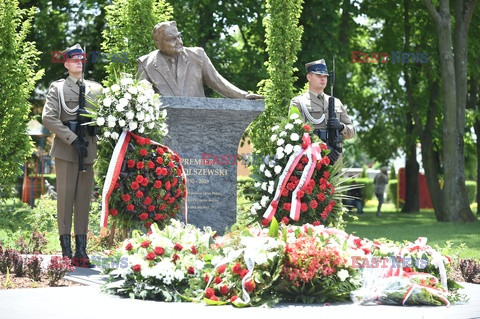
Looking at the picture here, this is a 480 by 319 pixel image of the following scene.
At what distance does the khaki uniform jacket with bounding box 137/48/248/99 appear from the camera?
11430mm

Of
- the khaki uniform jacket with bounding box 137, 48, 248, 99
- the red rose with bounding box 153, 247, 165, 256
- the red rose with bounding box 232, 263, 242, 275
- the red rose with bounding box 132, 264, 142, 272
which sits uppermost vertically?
the khaki uniform jacket with bounding box 137, 48, 248, 99

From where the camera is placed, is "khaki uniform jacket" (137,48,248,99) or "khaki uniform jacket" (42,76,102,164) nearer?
"khaki uniform jacket" (42,76,102,164)

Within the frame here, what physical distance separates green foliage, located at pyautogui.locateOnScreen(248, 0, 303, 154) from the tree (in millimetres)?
7230

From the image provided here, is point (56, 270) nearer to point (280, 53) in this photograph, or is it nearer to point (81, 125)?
point (81, 125)

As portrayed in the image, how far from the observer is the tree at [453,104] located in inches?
938

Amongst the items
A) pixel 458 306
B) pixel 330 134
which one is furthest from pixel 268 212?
pixel 458 306

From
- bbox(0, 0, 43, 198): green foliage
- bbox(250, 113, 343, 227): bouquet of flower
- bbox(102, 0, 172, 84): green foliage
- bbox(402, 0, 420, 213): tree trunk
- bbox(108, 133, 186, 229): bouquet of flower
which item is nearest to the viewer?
bbox(108, 133, 186, 229): bouquet of flower

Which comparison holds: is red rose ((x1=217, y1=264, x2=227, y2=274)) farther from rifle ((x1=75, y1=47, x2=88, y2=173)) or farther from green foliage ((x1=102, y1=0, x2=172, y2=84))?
green foliage ((x1=102, y1=0, x2=172, y2=84))

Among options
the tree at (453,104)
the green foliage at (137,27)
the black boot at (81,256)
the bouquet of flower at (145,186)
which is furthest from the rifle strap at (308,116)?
the tree at (453,104)

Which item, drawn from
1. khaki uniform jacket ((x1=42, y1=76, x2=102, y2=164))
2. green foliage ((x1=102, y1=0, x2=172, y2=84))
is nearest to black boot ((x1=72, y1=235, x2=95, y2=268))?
khaki uniform jacket ((x1=42, y1=76, x2=102, y2=164))

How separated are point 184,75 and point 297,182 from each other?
6.35 ft

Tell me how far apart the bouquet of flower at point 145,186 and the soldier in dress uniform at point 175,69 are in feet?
3.82

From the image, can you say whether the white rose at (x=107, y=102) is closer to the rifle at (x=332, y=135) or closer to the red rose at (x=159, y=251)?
the red rose at (x=159, y=251)

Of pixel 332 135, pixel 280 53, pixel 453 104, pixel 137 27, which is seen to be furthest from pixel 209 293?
pixel 453 104
